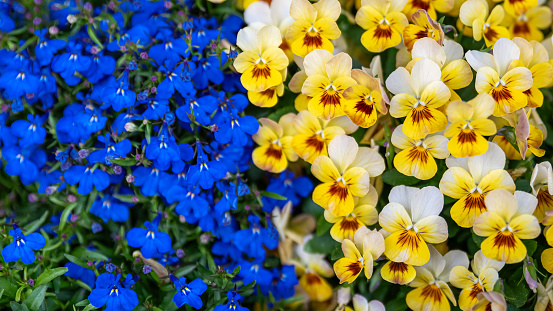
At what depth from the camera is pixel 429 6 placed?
1.05 metres

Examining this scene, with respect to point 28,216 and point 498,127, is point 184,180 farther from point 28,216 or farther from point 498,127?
point 498,127

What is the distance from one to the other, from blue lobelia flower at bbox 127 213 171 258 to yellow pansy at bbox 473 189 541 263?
0.66 meters

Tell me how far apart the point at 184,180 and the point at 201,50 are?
315 millimetres

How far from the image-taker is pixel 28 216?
42.6 inches

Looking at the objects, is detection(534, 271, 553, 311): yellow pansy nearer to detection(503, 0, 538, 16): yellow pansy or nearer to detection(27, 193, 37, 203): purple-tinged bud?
detection(503, 0, 538, 16): yellow pansy

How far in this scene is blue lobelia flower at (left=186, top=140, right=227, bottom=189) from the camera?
991 mm

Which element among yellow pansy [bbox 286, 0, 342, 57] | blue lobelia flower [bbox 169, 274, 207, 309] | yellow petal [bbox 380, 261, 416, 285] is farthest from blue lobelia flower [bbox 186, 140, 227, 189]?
yellow petal [bbox 380, 261, 416, 285]

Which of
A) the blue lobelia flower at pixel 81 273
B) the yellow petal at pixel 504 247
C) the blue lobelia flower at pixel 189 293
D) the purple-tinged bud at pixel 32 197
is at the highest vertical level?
the yellow petal at pixel 504 247

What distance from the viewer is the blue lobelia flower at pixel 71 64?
39.3 inches

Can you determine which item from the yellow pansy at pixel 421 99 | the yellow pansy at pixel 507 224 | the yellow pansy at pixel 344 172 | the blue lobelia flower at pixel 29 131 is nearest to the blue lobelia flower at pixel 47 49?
the blue lobelia flower at pixel 29 131

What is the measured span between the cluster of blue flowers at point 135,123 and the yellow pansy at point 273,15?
93 mm

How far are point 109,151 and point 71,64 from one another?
217mm

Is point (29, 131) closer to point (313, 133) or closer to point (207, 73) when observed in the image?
point (207, 73)

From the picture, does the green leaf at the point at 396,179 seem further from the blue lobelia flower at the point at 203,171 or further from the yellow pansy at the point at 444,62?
the blue lobelia flower at the point at 203,171
